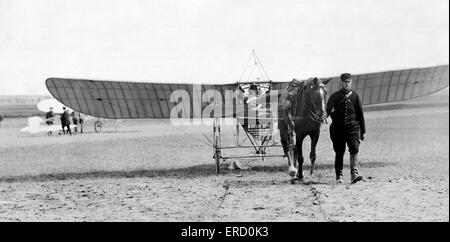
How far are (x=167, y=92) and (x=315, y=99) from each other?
4.72 m

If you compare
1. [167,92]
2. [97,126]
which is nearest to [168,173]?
[167,92]

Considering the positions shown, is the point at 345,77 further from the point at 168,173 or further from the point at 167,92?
the point at 168,173

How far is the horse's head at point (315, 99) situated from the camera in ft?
31.3

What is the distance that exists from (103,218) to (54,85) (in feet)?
19.3

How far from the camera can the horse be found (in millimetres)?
9688

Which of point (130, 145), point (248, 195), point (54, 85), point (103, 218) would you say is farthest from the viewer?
point (130, 145)

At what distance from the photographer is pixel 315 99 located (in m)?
9.67

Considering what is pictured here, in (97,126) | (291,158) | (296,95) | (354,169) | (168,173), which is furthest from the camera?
(97,126)

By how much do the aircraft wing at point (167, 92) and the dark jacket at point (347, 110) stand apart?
3.16 m

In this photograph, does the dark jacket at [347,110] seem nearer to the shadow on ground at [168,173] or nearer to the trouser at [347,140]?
the trouser at [347,140]

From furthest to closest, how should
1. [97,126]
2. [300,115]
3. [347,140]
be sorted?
[97,126], [300,115], [347,140]
